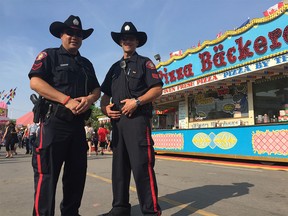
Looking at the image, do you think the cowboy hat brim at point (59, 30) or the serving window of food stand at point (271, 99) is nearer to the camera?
the cowboy hat brim at point (59, 30)

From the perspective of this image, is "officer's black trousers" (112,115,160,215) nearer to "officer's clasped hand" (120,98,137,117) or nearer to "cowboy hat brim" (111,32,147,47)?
"officer's clasped hand" (120,98,137,117)

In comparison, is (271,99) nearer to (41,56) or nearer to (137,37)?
(137,37)

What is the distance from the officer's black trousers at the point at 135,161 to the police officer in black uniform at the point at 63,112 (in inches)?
15.5

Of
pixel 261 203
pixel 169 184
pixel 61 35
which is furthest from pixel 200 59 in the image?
pixel 61 35

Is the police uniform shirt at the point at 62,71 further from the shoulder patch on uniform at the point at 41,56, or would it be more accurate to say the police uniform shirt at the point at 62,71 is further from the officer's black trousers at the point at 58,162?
the officer's black trousers at the point at 58,162

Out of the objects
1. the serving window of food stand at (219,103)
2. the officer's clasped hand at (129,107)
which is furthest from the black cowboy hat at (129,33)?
the serving window of food stand at (219,103)

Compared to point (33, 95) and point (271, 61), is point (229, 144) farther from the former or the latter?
point (33, 95)

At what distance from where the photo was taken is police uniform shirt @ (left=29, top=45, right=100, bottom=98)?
2806 mm

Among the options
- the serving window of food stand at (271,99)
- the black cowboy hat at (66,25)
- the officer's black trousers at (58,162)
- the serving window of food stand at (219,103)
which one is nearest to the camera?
the officer's black trousers at (58,162)

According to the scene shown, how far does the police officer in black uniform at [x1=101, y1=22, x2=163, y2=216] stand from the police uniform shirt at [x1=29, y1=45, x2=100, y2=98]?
1.42 ft

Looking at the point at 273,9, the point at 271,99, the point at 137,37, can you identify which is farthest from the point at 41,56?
the point at 273,9

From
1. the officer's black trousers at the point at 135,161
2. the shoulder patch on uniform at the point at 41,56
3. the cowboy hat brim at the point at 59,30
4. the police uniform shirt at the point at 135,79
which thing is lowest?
the officer's black trousers at the point at 135,161

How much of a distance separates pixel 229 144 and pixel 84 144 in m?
8.05

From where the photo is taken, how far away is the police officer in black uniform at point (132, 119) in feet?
9.87
